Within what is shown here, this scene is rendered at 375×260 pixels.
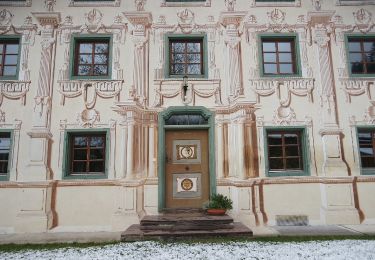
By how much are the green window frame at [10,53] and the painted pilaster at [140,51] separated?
10.8 feet

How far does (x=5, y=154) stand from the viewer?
7.72m

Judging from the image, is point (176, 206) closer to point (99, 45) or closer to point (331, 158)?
point (331, 158)

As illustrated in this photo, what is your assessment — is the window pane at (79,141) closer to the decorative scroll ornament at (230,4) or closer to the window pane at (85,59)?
the window pane at (85,59)

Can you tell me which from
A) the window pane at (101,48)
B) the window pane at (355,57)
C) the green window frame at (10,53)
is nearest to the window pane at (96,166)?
the window pane at (101,48)

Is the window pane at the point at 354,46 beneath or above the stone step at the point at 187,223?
above

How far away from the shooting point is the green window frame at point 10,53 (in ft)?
26.6

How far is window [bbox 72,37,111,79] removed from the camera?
8.19 metres

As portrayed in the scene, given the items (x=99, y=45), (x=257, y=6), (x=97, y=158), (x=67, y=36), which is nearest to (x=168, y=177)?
(x=97, y=158)

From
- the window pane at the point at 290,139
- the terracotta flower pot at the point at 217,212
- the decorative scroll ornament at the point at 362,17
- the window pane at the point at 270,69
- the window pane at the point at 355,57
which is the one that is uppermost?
the decorative scroll ornament at the point at 362,17

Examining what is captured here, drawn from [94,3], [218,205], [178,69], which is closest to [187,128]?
[178,69]

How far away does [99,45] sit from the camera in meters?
8.35

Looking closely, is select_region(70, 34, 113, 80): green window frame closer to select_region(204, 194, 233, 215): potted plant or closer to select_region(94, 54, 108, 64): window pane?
select_region(94, 54, 108, 64): window pane

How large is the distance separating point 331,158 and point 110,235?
20.0 feet

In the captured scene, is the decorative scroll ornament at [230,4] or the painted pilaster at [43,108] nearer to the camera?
the painted pilaster at [43,108]
